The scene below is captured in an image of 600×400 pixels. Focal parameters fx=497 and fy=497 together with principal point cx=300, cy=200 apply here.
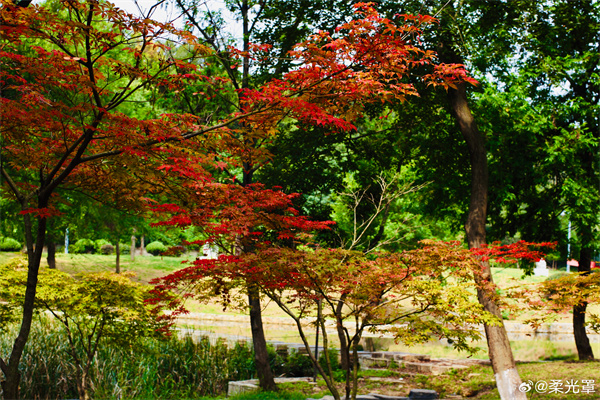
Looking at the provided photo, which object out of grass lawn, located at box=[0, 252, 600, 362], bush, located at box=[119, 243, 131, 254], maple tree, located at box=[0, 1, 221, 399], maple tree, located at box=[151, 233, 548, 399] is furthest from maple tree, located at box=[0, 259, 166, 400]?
bush, located at box=[119, 243, 131, 254]

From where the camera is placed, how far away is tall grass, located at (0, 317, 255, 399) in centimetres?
722

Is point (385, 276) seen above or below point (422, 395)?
above

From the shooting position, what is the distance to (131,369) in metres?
7.68

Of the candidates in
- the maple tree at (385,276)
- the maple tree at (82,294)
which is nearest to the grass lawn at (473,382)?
the maple tree at (385,276)

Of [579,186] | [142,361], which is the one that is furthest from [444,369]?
[142,361]

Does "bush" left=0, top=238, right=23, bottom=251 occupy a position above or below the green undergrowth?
above

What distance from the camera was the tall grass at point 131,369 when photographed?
7219 mm

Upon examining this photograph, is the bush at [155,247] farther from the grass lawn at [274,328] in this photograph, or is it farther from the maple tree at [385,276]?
the maple tree at [385,276]

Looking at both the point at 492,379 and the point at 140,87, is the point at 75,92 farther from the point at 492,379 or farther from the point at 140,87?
the point at 492,379

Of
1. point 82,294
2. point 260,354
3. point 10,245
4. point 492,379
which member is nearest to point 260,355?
point 260,354

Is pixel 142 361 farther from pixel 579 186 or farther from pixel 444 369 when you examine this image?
pixel 579 186

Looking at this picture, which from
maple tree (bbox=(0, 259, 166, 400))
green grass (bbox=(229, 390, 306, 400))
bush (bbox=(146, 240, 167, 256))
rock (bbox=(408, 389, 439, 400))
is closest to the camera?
maple tree (bbox=(0, 259, 166, 400))

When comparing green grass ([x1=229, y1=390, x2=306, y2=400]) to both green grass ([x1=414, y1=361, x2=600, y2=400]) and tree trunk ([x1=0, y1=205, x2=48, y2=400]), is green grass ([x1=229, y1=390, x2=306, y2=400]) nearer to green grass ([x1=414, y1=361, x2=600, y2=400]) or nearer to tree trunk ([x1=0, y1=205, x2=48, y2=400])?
green grass ([x1=414, y1=361, x2=600, y2=400])

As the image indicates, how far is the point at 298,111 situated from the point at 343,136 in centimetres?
591
